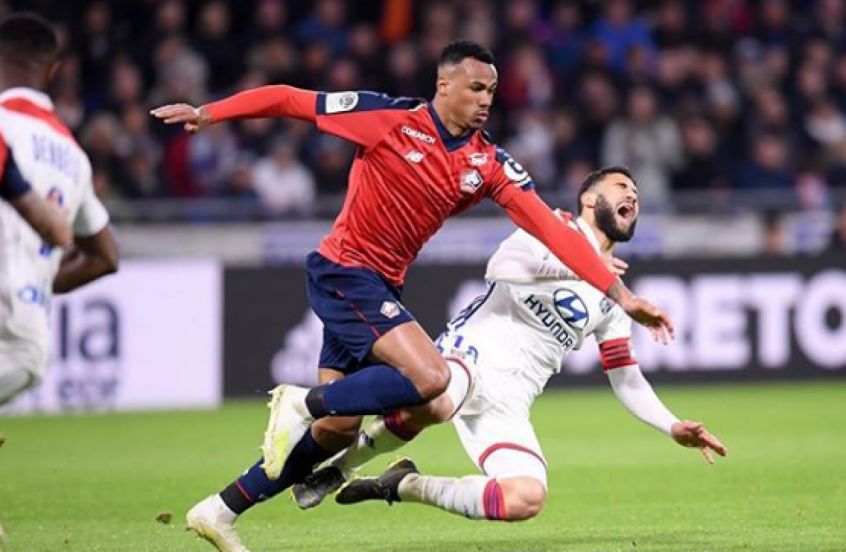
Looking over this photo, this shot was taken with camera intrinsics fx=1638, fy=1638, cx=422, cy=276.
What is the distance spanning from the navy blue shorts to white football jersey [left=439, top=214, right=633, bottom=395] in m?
0.47

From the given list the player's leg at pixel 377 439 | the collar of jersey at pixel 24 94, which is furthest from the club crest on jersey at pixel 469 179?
the collar of jersey at pixel 24 94

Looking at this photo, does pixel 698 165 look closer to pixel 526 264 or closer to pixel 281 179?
pixel 281 179

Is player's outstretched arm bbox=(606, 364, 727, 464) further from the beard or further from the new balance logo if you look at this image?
the new balance logo

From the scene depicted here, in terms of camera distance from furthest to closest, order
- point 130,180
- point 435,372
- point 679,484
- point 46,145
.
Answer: point 130,180, point 679,484, point 435,372, point 46,145

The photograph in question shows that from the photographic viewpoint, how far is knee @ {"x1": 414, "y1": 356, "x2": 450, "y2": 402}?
656 cm

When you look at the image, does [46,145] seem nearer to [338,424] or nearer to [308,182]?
[338,424]

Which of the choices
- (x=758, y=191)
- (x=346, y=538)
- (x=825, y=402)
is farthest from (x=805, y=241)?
(x=346, y=538)

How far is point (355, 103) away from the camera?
23.0 ft

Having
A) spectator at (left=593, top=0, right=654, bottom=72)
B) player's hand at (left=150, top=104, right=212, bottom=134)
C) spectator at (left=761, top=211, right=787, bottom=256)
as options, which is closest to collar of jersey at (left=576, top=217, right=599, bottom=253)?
player's hand at (left=150, top=104, right=212, bottom=134)

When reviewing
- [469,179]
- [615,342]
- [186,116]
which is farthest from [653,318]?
[186,116]

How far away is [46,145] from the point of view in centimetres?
582

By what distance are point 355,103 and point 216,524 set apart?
1876 millimetres

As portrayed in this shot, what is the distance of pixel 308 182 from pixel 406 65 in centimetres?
177

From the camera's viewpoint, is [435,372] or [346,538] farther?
[346,538]
